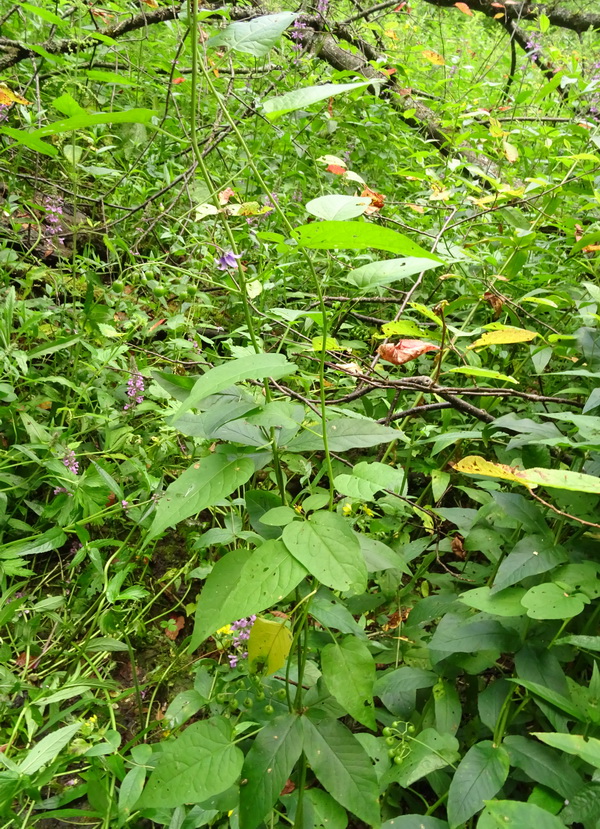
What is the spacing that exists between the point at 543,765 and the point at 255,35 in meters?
1.09

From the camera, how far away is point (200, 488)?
0.62 meters

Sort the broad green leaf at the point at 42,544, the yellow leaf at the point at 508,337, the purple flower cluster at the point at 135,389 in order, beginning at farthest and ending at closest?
1. the purple flower cluster at the point at 135,389
2. the broad green leaf at the point at 42,544
3. the yellow leaf at the point at 508,337

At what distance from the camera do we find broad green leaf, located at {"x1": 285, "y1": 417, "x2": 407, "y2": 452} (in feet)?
2.35

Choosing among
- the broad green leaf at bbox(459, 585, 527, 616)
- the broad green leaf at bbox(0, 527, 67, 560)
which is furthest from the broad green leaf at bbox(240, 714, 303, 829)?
the broad green leaf at bbox(0, 527, 67, 560)

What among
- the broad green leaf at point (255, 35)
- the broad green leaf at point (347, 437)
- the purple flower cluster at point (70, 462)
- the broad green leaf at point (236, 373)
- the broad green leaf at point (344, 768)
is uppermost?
the broad green leaf at point (255, 35)

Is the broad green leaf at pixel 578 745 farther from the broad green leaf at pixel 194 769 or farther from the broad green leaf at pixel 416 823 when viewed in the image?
the broad green leaf at pixel 194 769

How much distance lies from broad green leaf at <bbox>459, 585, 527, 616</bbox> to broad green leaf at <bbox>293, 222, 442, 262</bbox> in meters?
0.55

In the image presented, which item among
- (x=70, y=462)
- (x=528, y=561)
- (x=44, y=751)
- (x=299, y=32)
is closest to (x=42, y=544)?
(x=70, y=462)

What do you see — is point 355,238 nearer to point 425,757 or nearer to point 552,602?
point 552,602

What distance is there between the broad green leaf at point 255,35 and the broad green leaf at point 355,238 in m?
0.31

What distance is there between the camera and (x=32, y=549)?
1097 millimetres

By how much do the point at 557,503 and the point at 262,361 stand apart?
0.66 meters

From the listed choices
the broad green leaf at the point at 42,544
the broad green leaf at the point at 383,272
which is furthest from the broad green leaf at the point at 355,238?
the broad green leaf at the point at 42,544

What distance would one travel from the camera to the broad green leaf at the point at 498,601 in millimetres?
765
